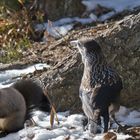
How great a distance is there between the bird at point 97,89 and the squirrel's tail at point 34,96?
2.78 feet

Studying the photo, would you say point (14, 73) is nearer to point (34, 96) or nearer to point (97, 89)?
point (34, 96)

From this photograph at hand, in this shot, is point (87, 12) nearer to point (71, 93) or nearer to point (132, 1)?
point (132, 1)

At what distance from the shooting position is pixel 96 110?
557 centimetres

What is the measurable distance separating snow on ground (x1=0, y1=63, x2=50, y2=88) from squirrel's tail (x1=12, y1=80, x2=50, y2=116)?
118 centimetres

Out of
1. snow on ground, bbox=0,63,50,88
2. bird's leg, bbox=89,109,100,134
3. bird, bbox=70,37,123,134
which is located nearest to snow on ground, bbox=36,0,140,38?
snow on ground, bbox=0,63,50,88

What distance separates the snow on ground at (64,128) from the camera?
19.9 feet

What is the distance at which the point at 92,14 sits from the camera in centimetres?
1112

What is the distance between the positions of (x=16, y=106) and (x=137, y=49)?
159cm

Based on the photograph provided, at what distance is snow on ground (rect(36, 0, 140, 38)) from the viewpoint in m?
10.9

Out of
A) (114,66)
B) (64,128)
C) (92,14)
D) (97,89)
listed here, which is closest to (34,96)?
(64,128)

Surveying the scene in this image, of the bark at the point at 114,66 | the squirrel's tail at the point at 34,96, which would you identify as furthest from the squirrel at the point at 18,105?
the bark at the point at 114,66

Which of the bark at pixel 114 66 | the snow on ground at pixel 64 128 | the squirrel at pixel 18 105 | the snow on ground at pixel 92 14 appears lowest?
the snow on ground at pixel 64 128

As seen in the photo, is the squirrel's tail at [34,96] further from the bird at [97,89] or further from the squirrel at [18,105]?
the bird at [97,89]

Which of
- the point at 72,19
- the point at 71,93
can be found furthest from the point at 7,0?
the point at 71,93
